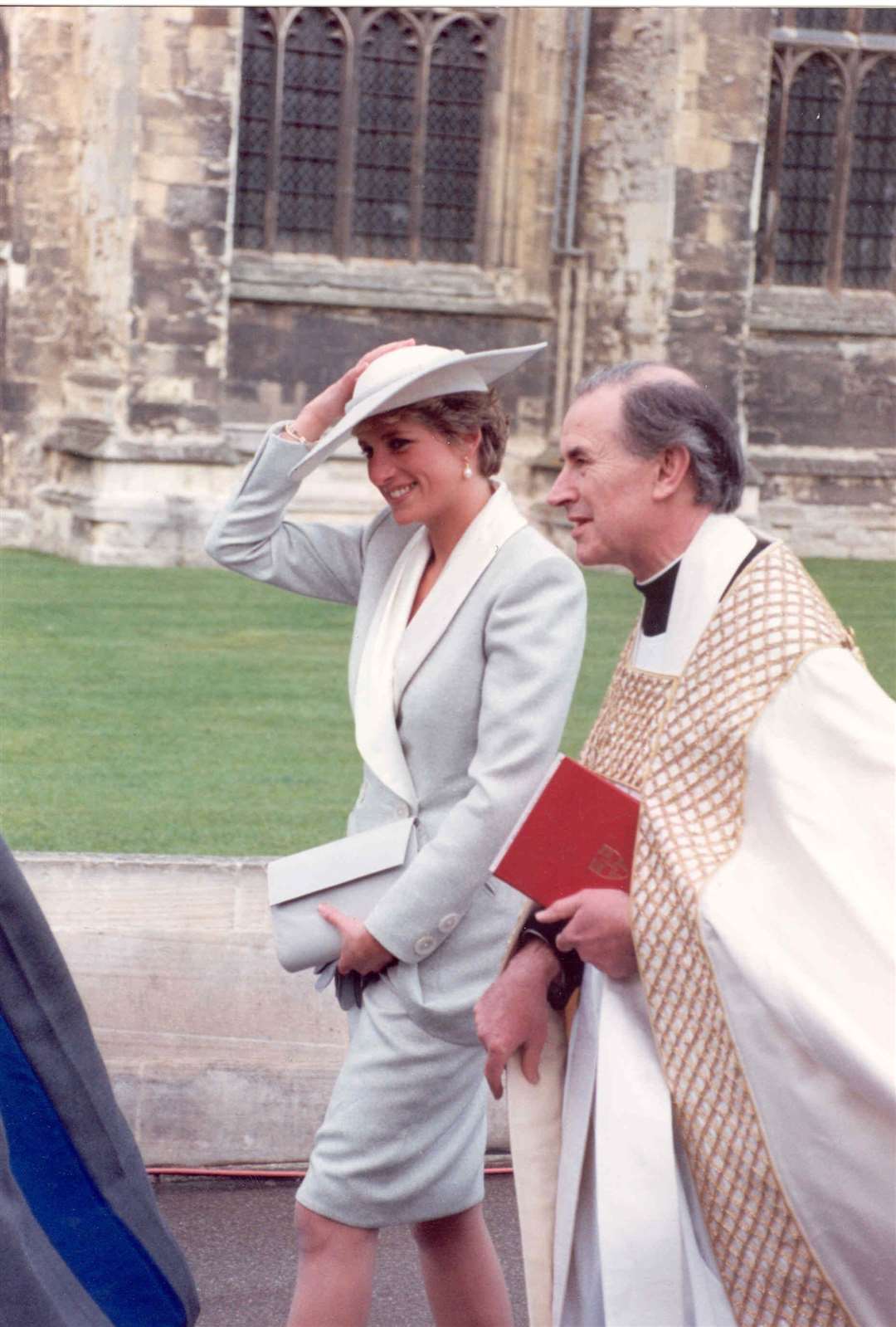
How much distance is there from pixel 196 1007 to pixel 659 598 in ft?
8.39

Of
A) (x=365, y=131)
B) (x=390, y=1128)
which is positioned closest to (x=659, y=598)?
(x=390, y=1128)

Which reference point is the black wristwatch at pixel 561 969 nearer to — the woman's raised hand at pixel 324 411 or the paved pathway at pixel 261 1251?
the woman's raised hand at pixel 324 411

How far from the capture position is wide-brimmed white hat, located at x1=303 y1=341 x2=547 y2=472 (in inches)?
121

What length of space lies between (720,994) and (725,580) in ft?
1.89

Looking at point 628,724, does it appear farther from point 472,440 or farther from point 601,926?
point 472,440

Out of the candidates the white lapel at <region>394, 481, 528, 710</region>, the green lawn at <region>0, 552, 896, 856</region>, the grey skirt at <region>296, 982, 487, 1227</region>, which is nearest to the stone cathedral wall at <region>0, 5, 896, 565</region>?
the green lawn at <region>0, 552, 896, 856</region>

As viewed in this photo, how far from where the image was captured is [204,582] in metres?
15.2

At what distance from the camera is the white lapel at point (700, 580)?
9.05 ft

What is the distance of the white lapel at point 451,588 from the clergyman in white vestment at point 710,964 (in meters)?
0.32

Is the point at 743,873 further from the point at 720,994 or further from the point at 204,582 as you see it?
the point at 204,582

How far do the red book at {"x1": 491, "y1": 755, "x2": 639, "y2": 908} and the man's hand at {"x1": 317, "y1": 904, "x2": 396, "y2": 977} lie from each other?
15.9 inches

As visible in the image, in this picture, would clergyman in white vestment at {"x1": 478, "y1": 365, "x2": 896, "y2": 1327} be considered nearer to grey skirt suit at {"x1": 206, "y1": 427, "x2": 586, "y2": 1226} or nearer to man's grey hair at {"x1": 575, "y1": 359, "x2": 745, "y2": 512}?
man's grey hair at {"x1": 575, "y1": 359, "x2": 745, "y2": 512}

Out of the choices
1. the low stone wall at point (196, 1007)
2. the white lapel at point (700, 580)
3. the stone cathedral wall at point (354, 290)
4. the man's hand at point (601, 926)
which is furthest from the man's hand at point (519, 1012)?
the stone cathedral wall at point (354, 290)

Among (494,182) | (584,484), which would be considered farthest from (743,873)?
(494,182)
